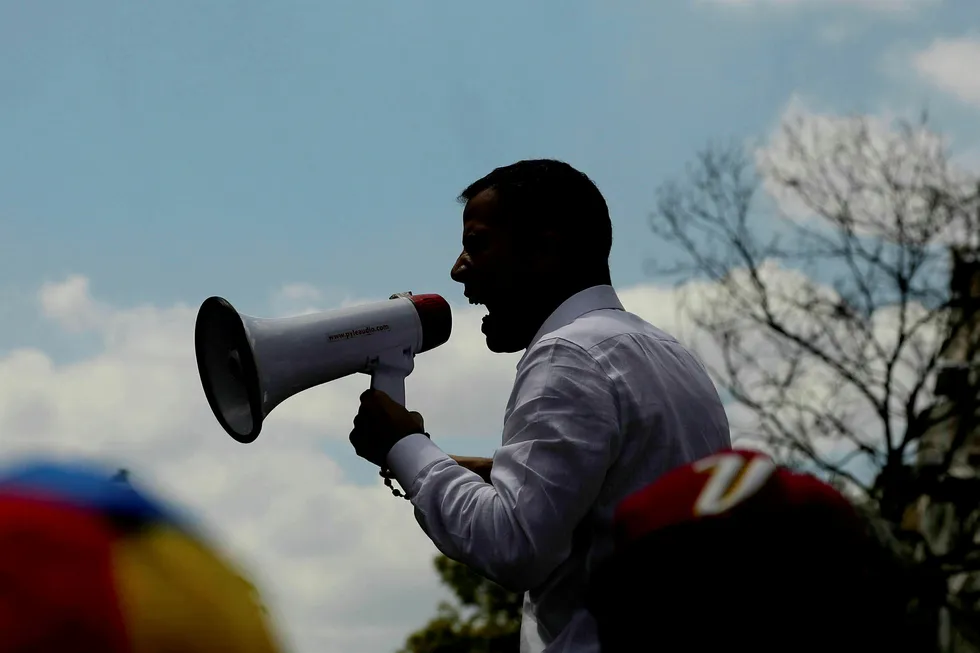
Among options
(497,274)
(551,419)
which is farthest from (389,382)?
(551,419)

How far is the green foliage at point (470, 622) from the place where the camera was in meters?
21.8

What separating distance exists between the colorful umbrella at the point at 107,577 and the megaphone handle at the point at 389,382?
7.97ft

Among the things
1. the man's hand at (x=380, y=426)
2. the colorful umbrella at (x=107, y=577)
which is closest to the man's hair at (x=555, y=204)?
the man's hand at (x=380, y=426)

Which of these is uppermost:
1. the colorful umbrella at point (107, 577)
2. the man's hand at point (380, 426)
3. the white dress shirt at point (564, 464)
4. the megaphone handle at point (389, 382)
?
the megaphone handle at point (389, 382)

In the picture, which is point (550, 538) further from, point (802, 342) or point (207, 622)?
point (802, 342)

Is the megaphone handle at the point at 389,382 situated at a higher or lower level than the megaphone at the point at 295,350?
lower

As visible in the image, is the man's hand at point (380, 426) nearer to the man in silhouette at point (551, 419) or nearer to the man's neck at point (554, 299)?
the man in silhouette at point (551, 419)

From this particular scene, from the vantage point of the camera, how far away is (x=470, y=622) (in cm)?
2255

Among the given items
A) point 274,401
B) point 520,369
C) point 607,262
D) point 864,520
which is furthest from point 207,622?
point 274,401

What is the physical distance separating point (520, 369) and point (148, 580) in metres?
1.89

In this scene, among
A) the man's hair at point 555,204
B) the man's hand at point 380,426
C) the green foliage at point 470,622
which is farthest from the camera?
the green foliage at point 470,622

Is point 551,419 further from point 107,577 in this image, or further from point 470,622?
point 470,622

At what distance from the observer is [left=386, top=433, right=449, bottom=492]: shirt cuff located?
9.11 ft

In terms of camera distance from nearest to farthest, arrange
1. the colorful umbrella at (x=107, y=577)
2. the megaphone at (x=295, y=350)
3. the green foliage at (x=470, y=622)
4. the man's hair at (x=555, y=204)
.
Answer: the colorful umbrella at (x=107, y=577) → the man's hair at (x=555, y=204) → the megaphone at (x=295, y=350) → the green foliage at (x=470, y=622)
